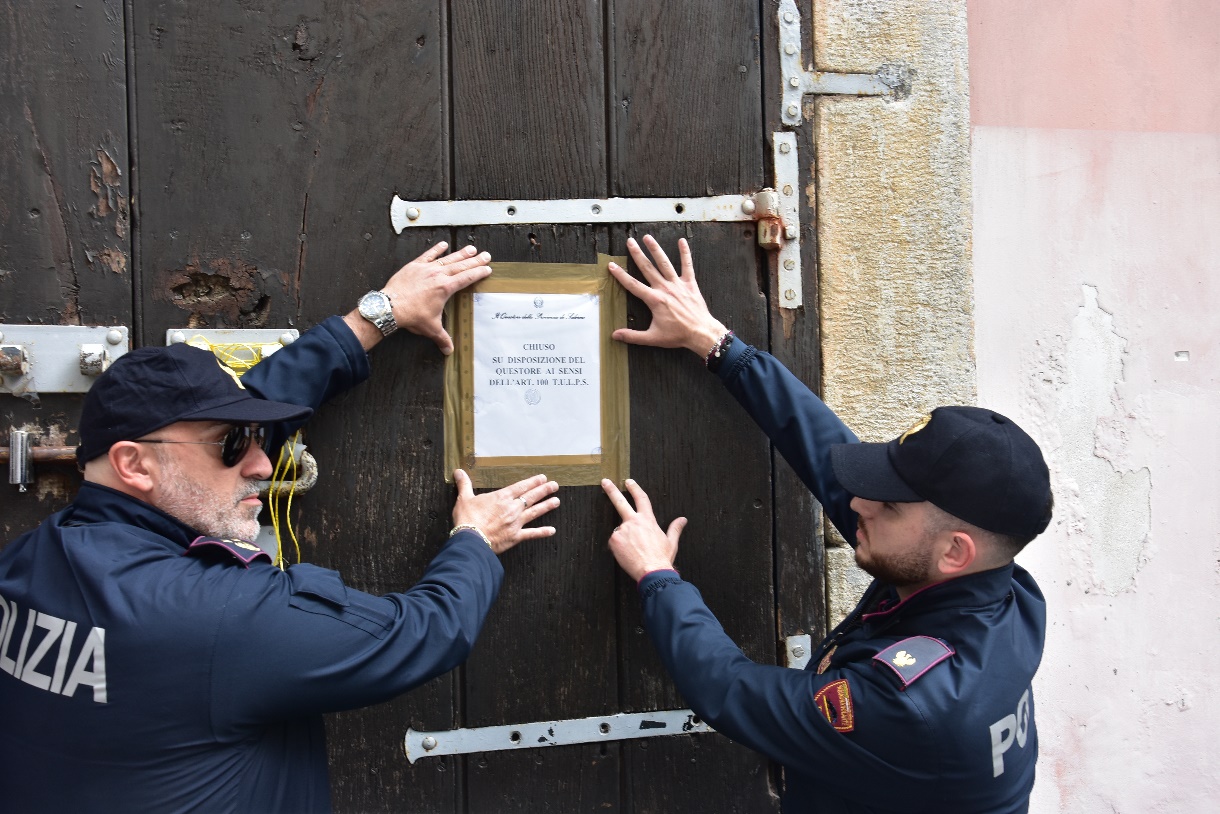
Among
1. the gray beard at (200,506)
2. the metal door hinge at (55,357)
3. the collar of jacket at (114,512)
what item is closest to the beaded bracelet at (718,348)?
the gray beard at (200,506)

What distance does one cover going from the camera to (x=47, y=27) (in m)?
1.38

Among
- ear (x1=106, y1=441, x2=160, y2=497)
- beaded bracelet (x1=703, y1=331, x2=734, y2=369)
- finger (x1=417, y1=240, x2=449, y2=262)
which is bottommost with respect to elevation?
ear (x1=106, y1=441, x2=160, y2=497)

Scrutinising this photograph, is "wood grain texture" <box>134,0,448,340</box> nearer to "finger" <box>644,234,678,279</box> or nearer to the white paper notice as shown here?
the white paper notice

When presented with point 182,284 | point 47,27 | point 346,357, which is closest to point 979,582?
point 346,357

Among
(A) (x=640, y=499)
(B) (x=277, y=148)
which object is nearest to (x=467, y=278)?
(B) (x=277, y=148)

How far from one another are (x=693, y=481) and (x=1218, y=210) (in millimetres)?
1400

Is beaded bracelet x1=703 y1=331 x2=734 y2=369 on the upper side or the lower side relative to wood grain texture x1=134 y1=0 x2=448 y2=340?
lower

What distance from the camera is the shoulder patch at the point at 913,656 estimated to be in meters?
1.15

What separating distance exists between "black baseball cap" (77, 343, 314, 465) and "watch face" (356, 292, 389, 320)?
28 centimetres

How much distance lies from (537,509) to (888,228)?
3.00ft

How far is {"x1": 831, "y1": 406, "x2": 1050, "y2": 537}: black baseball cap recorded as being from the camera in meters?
1.21

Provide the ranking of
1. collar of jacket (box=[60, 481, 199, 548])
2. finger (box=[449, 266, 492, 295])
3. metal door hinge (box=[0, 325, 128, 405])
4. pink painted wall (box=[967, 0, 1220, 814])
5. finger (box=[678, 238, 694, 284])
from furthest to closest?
pink painted wall (box=[967, 0, 1220, 814]) < finger (box=[678, 238, 694, 284]) < finger (box=[449, 266, 492, 295]) < metal door hinge (box=[0, 325, 128, 405]) < collar of jacket (box=[60, 481, 199, 548])

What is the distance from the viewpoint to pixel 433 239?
1.53 meters

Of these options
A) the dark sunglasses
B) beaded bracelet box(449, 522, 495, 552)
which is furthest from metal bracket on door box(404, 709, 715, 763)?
the dark sunglasses
